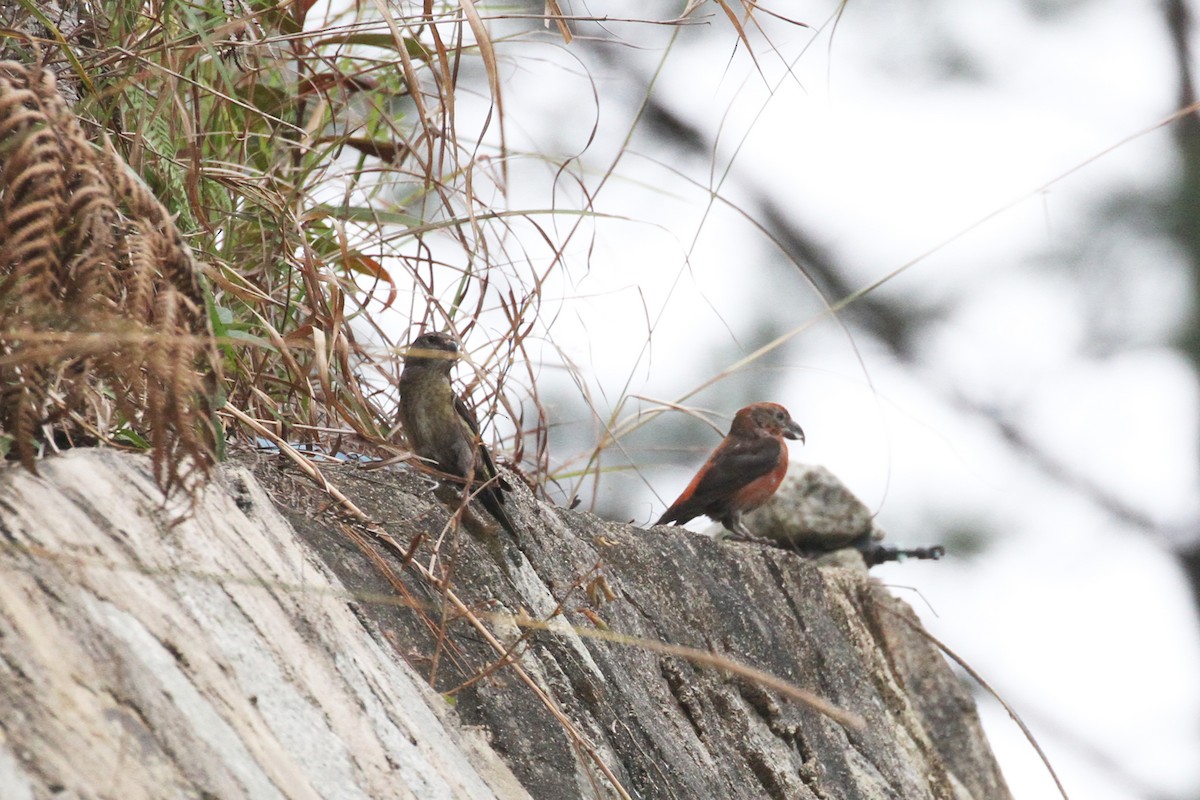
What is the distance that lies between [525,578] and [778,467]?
10.3 feet

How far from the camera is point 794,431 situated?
6352 mm

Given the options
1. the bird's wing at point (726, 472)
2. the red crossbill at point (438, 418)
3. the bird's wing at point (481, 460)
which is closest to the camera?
the bird's wing at point (481, 460)

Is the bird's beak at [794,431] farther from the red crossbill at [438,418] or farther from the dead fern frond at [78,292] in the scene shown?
the dead fern frond at [78,292]

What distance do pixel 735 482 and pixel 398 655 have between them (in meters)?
3.47

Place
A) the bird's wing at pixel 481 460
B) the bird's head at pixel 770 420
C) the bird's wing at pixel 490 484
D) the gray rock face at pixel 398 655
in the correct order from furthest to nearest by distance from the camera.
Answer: the bird's head at pixel 770 420, the bird's wing at pixel 481 460, the bird's wing at pixel 490 484, the gray rock face at pixel 398 655

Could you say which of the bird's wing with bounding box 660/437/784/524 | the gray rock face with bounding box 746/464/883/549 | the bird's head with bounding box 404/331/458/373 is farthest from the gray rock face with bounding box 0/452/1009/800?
the gray rock face with bounding box 746/464/883/549

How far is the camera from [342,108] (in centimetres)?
341

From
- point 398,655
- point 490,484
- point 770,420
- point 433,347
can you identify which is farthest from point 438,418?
point 770,420

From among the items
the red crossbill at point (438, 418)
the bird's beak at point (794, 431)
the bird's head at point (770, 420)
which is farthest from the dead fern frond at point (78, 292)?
the bird's beak at point (794, 431)

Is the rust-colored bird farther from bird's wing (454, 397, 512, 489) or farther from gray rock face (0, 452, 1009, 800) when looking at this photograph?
bird's wing (454, 397, 512, 489)

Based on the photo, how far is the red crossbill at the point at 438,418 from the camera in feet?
9.26

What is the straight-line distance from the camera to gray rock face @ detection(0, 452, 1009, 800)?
1.27 m

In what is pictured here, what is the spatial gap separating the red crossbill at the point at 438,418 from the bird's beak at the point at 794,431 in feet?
11.5

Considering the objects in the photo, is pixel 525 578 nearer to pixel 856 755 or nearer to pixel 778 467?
pixel 856 755
